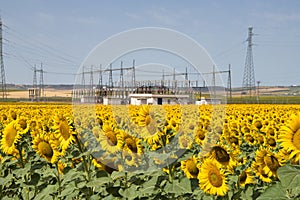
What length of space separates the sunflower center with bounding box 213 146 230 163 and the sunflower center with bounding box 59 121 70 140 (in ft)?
3.21

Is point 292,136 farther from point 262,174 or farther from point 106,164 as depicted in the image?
point 106,164

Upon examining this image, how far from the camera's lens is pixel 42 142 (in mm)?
3037

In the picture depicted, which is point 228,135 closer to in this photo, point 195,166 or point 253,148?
point 253,148

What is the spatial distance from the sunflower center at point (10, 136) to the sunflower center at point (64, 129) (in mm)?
461

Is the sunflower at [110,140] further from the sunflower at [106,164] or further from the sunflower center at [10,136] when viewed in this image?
the sunflower center at [10,136]

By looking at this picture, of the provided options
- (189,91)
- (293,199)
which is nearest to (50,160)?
(293,199)

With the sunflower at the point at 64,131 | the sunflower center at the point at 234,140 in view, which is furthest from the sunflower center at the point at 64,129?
the sunflower center at the point at 234,140

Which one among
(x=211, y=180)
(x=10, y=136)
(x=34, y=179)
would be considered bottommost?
(x=34, y=179)

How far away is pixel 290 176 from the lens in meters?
1.59

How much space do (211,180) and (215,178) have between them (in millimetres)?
27

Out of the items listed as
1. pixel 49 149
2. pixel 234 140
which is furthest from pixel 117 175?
pixel 234 140

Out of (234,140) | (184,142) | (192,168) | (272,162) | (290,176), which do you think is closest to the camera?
(290,176)

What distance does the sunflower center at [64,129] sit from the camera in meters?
2.85

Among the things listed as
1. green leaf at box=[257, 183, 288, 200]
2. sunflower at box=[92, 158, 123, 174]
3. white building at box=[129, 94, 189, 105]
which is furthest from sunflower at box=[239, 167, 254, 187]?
white building at box=[129, 94, 189, 105]
